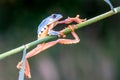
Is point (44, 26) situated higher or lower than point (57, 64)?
lower

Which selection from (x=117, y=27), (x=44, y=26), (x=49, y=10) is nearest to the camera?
(x=44, y=26)

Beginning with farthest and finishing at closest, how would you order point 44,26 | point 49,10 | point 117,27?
point 117,27
point 49,10
point 44,26

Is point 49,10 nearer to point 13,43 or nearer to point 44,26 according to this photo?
point 13,43

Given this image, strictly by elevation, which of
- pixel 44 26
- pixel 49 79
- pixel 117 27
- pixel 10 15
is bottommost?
pixel 44 26

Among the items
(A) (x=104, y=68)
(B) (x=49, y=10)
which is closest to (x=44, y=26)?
(B) (x=49, y=10)

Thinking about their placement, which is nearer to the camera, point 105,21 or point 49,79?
point 49,79

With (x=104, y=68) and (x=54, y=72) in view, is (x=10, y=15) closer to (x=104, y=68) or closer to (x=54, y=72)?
(x=54, y=72)
